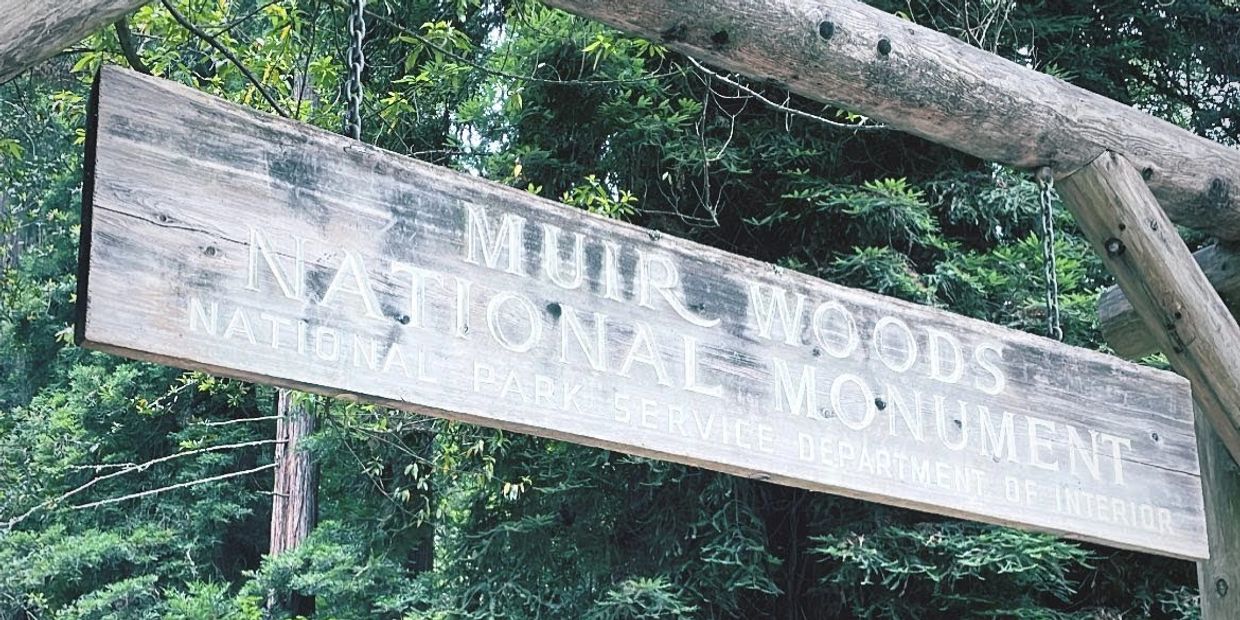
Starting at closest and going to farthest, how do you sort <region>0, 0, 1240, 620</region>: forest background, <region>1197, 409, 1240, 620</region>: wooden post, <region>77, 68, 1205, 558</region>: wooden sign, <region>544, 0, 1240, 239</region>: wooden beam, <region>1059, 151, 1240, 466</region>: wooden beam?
1. <region>77, 68, 1205, 558</region>: wooden sign
2. <region>544, 0, 1240, 239</region>: wooden beam
3. <region>1059, 151, 1240, 466</region>: wooden beam
4. <region>1197, 409, 1240, 620</region>: wooden post
5. <region>0, 0, 1240, 620</region>: forest background

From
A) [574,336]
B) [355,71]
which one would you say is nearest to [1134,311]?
[574,336]

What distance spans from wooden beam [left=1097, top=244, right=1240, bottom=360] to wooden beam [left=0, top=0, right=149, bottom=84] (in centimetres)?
288

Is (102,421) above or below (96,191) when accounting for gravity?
above

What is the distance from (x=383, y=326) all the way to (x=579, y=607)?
16.1ft

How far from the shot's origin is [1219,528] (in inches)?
153

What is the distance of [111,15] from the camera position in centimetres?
217

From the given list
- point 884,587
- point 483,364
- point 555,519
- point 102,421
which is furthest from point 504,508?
point 102,421

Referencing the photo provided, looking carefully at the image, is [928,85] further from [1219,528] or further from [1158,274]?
[1219,528]

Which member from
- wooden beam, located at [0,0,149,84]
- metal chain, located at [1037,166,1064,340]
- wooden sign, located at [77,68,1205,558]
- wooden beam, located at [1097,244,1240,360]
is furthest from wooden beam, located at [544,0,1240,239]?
wooden beam, located at [0,0,149,84]

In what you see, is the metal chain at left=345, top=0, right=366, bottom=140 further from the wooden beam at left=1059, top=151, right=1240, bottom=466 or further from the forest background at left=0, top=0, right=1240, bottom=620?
the forest background at left=0, top=0, right=1240, bottom=620

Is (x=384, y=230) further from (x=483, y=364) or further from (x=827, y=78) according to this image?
(x=827, y=78)

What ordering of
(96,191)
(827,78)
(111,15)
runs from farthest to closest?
(827,78) → (111,15) → (96,191)

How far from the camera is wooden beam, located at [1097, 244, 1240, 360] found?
3.90 m

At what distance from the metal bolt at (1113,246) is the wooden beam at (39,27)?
2331mm
